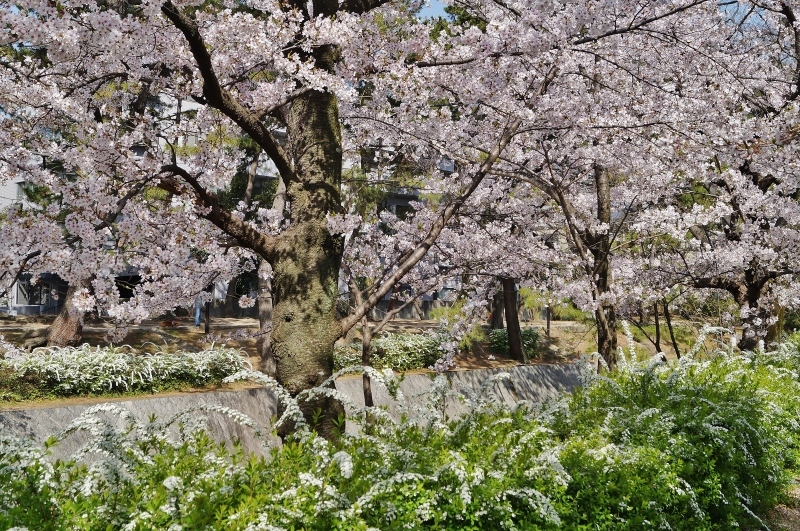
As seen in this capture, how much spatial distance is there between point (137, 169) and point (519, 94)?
4659 millimetres

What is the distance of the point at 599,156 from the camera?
9344 mm

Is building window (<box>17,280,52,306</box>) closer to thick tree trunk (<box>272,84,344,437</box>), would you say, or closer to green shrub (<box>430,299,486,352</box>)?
green shrub (<box>430,299,486,352</box>)

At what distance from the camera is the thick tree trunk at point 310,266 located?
17.5ft

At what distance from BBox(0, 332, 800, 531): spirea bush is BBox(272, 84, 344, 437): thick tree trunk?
84 cm

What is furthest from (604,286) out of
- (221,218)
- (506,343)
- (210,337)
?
(506,343)

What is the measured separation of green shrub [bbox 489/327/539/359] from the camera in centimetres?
2052

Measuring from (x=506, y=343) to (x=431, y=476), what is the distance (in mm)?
17453

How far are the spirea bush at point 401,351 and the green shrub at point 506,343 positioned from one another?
389cm

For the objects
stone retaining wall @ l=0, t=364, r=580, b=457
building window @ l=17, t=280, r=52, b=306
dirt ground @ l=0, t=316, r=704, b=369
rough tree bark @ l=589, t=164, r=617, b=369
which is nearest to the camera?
stone retaining wall @ l=0, t=364, r=580, b=457

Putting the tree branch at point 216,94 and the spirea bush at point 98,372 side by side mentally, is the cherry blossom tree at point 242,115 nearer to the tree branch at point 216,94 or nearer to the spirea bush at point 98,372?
the tree branch at point 216,94

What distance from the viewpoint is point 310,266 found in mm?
5500

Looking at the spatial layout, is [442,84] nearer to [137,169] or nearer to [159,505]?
[137,169]

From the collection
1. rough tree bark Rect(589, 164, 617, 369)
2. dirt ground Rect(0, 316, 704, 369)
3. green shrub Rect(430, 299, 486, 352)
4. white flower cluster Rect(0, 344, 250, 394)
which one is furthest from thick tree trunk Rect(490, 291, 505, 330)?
white flower cluster Rect(0, 344, 250, 394)

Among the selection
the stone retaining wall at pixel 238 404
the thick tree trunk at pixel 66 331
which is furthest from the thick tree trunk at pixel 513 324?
the thick tree trunk at pixel 66 331
